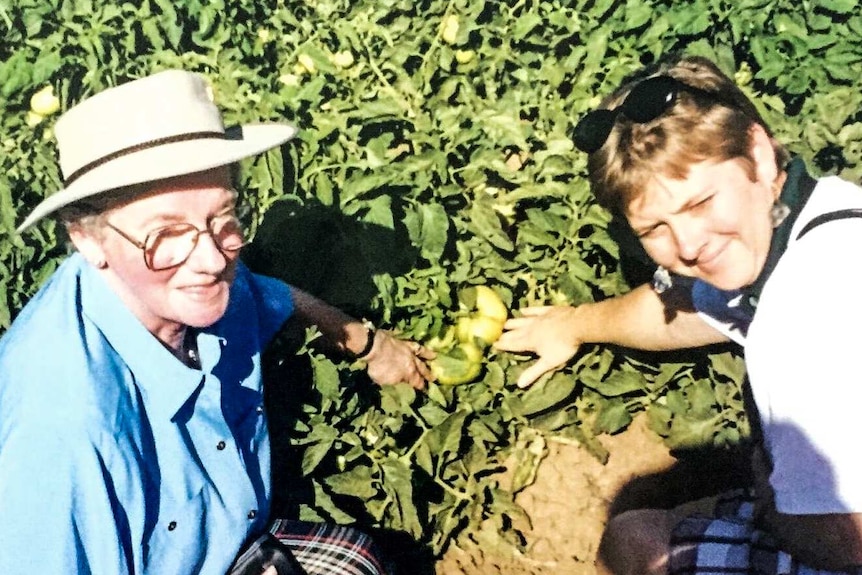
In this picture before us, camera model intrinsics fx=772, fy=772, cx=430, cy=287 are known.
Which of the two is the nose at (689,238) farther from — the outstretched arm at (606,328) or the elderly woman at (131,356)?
the elderly woman at (131,356)

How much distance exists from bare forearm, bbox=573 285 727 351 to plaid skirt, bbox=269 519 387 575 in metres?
0.65

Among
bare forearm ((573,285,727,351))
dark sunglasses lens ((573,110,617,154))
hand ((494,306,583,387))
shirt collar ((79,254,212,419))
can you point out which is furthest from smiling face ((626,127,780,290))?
shirt collar ((79,254,212,419))

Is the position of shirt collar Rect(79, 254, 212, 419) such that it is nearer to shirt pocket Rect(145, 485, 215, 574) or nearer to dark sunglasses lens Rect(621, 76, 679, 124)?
shirt pocket Rect(145, 485, 215, 574)

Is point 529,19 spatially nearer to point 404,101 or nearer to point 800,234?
point 404,101

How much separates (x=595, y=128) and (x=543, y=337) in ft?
1.95

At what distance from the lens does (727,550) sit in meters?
1.20

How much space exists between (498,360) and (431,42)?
693 mm

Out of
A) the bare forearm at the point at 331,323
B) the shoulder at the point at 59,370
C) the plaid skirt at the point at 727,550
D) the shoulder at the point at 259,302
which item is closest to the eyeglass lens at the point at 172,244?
the shoulder at the point at 59,370

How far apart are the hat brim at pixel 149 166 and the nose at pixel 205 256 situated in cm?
9

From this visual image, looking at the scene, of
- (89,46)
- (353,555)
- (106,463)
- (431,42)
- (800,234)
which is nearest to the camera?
(106,463)

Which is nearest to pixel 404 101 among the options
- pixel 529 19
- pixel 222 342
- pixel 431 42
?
pixel 431 42

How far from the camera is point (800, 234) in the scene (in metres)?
1.04

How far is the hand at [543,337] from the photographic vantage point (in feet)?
5.43

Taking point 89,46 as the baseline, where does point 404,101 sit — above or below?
below
